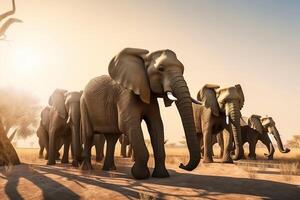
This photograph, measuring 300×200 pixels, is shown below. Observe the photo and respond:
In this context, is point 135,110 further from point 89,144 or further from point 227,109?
point 227,109

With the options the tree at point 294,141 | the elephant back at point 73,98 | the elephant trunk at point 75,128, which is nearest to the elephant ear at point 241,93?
the elephant back at point 73,98

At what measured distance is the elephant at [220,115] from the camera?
1467cm

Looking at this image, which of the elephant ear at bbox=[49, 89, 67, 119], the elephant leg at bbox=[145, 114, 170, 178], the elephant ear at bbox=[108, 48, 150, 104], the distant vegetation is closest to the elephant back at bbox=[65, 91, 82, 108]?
the elephant ear at bbox=[49, 89, 67, 119]

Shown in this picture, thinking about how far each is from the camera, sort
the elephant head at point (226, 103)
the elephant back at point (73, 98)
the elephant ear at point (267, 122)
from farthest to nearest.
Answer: the elephant ear at point (267, 122) < the elephant head at point (226, 103) < the elephant back at point (73, 98)

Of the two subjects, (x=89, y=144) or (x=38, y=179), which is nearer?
(x=38, y=179)

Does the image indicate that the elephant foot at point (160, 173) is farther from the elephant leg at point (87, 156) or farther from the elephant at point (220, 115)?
the elephant at point (220, 115)

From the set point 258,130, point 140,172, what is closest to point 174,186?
point 140,172

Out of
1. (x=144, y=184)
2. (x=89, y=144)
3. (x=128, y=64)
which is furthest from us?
(x=89, y=144)

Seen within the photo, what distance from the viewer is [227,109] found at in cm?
1517

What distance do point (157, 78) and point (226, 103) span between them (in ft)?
22.6

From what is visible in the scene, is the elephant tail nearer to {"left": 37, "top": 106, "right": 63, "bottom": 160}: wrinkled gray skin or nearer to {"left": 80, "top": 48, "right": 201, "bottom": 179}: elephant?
{"left": 80, "top": 48, "right": 201, "bottom": 179}: elephant

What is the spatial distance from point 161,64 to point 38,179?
13.2ft

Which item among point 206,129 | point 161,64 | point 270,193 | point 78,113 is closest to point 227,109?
point 206,129

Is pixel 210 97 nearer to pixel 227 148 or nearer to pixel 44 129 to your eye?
pixel 227 148
